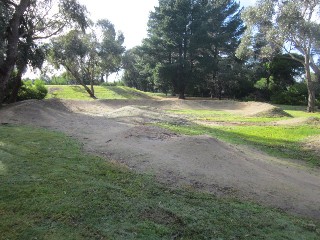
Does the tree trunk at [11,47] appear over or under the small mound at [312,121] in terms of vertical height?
over

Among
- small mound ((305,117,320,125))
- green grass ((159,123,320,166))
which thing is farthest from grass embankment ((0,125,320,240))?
small mound ((305,117,320,125))

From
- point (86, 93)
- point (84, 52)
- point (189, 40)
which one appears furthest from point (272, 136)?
point (86, 93)

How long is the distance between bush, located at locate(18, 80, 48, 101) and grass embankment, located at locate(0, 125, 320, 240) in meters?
16.3

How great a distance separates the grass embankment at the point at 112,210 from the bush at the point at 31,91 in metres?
16.3

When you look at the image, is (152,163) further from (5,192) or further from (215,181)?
(5,192)

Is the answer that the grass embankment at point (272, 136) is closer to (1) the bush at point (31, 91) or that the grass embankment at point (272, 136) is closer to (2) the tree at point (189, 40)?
(1) the bush at point (31, 91)

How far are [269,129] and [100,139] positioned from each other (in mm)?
9995

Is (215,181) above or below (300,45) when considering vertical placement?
below

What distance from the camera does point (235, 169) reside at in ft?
25.1

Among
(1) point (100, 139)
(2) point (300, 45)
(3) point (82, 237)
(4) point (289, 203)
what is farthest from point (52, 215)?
(2) point (300, 45)

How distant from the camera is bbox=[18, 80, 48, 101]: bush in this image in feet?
70.8

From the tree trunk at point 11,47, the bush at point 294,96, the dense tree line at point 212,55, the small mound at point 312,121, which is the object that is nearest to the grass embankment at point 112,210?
the tree trunk at point 11,47

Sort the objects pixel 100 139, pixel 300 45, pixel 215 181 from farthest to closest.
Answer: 1. pixel 300 45
2. pixel 100 139
3. pixel 215 181

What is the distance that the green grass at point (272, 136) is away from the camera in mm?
11359
